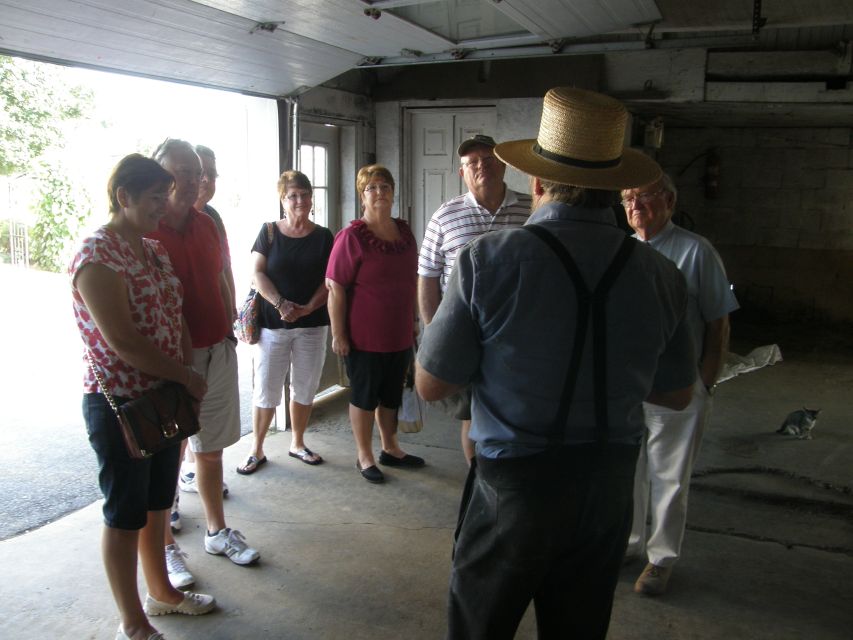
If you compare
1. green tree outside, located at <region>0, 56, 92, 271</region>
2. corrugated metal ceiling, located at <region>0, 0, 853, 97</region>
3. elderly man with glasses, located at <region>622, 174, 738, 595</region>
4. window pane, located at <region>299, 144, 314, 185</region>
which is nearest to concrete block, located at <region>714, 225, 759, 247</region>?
corrugated metal ceiling, located at <region>0, 0, 853, 97</region>

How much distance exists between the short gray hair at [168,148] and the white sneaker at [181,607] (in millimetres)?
1677

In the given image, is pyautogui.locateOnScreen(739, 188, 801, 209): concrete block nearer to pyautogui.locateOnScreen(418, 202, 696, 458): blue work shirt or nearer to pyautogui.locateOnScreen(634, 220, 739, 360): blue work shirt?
pyautogui.locateOnScreen(634, 220, 739, 360): blue work shirt

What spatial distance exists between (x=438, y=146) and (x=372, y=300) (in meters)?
2.56

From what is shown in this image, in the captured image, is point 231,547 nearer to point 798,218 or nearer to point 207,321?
point 207,321

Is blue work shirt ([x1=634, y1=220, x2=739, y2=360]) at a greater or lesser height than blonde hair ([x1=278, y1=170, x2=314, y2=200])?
lesser

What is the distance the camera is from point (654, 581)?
289cm

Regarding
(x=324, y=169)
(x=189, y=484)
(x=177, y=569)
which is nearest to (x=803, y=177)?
(x=324, y=169)

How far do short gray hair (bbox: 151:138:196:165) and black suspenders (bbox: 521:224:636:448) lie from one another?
1.74 meters

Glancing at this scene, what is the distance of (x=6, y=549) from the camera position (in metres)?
3.13

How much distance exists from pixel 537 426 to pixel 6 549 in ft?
9.11

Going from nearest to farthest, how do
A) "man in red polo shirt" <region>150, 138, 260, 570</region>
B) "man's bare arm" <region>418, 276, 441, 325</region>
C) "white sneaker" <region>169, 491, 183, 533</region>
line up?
"man in red polo shirt" <region>150, 138, 260, 570</region> → "white sneaker" <region>169, 491, 183, 533</region> → "man's bare arm" <region>418, 276, 441, 325</region>

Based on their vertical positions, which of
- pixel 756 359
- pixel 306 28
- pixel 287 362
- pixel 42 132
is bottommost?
pixel 756 359

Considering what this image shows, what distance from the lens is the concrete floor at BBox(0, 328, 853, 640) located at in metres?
2.68

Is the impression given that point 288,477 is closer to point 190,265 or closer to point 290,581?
point 290,581
